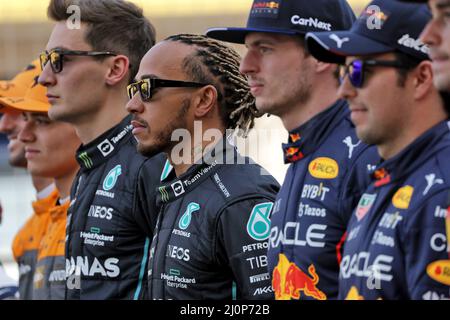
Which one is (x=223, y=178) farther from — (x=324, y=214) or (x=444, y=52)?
(x=444, y=52)

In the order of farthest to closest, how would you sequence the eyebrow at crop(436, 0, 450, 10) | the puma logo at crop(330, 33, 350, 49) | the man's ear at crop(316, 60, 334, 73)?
the man's ear at crop(316, 60, 334, 73), the puma logo at crop(330, 33, 350, 49), the eyebrow at crop(436, 0, 450, 10)

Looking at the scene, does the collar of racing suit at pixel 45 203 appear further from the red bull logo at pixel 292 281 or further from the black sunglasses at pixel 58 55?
the red bull logo at pixel 292 281

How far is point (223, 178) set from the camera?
549 centimetres

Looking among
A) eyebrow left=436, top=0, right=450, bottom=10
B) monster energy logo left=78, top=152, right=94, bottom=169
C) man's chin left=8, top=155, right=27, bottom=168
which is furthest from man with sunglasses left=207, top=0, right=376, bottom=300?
man's chin left=8, top=155, right=27, bottom=168

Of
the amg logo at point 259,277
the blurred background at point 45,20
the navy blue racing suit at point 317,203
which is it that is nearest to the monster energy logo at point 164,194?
the amg logo at point 259,277

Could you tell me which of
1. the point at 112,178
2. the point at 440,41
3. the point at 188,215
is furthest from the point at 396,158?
the point at 112,178

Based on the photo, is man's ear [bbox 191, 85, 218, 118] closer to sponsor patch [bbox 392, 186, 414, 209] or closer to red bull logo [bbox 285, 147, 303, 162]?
red bull logo [bbox 285, 147, 303, 162]

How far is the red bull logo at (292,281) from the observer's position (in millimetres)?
4566

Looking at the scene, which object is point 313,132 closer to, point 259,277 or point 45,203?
point 259,277

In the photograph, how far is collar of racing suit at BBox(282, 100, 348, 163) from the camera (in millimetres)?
4820

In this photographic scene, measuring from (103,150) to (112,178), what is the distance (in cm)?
22

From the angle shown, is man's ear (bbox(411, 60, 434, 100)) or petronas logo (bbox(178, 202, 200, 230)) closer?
man's ear (bbox(411, 60, 434, 100))

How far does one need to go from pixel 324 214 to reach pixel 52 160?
10.2 ft

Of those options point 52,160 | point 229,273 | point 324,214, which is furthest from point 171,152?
point 52,160
